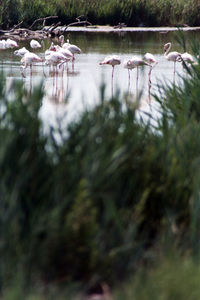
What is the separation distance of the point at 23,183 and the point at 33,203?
141mm

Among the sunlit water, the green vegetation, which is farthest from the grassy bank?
the green vegetation

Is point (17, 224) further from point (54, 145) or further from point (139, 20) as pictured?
point (139, 20)

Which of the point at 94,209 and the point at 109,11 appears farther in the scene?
the point at 109,11

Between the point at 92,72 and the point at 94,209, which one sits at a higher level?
the point at 94,209

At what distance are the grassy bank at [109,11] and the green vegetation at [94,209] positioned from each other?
2016 cm

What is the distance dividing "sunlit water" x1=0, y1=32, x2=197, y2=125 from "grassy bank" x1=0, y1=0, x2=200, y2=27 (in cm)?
164

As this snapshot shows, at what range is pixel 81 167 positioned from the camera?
3643 mm

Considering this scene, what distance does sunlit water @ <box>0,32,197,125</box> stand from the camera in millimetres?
11084

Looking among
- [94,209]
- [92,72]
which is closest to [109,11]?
[92,72]

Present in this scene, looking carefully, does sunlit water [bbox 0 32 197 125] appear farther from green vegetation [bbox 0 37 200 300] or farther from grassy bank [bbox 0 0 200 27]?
green vegetation [bbox 0 37 200 300]

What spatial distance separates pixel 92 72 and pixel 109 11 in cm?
1384

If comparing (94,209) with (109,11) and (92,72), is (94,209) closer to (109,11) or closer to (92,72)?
(92,72)

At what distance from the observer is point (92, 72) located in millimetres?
15055

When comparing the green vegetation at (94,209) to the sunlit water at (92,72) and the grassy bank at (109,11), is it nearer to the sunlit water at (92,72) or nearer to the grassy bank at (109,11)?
the sunlit water at (92,72)
